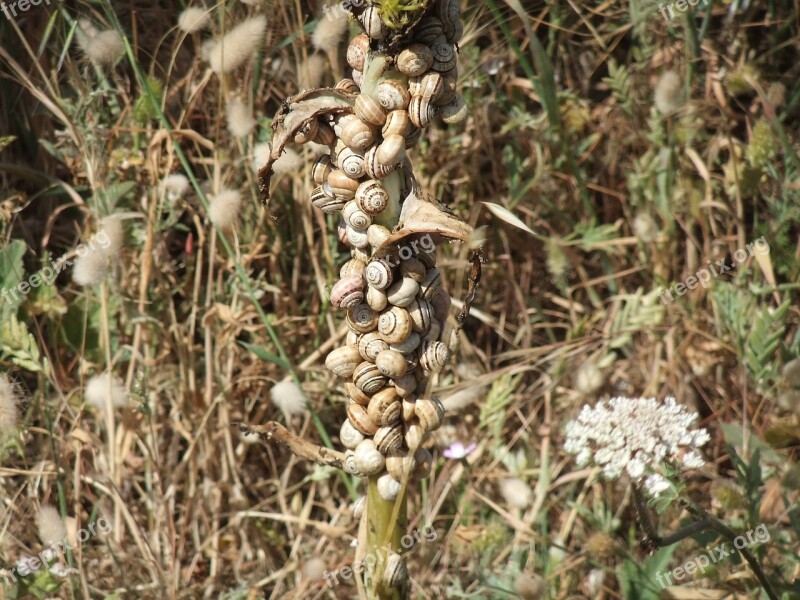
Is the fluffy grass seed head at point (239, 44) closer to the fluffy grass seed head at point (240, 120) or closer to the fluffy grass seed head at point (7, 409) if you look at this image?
the fluffy grass seed head at point (240, 120)

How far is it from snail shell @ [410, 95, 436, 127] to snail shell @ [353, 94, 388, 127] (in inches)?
1.3

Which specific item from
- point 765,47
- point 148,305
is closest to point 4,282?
point 148,305

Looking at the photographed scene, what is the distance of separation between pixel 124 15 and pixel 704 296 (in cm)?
141

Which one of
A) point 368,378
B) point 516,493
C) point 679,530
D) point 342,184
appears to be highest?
point 342,184

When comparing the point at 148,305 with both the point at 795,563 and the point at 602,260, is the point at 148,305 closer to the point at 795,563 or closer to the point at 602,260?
the point at 602,260

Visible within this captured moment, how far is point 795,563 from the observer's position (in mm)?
1459

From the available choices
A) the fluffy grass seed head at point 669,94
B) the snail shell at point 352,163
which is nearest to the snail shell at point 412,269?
the snail shell at point 352,163

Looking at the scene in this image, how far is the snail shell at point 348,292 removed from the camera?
0.98 m

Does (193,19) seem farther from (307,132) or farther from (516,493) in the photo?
(516,493)

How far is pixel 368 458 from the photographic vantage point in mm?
1055

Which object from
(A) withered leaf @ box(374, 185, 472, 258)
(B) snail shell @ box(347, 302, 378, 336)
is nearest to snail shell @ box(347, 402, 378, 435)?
(B) snail shell @ box(347, 302, 378, 336)

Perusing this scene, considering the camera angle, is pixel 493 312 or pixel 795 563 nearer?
pixel 795 563

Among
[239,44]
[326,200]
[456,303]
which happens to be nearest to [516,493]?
[456,303]

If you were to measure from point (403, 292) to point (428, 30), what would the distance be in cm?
28
